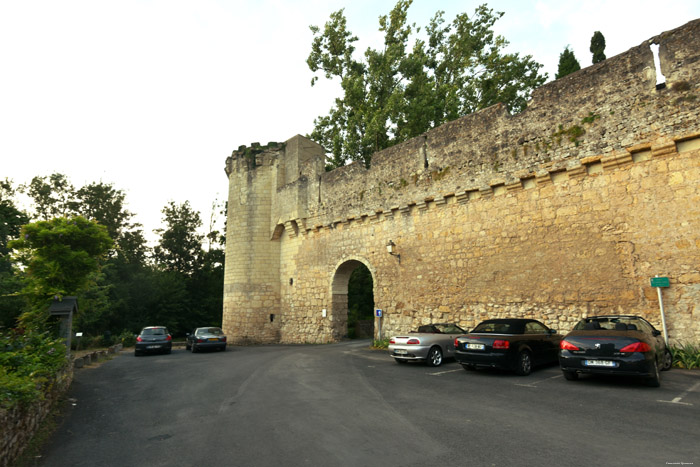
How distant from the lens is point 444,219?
45.2 ft

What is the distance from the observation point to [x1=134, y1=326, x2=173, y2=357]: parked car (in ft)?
54.6

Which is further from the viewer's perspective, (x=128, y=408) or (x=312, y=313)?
(x=312, y=313)

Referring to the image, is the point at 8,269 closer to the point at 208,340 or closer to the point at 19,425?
the point at 208,340

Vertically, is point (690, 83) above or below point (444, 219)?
above

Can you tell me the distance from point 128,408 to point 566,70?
25.5 m

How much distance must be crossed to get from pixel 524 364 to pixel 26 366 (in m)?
9.09

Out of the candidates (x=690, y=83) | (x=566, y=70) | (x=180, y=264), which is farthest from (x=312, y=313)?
(x=180, y=264)

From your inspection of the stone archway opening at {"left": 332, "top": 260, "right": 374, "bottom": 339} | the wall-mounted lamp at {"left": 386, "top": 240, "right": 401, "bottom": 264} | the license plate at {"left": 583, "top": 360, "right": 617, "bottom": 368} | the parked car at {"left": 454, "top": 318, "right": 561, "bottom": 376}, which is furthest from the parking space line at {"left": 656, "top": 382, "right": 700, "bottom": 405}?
the stone archway opening at {"left": 332, "top": 260, "right": 374, "bottom": 339}

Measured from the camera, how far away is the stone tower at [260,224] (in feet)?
66.7

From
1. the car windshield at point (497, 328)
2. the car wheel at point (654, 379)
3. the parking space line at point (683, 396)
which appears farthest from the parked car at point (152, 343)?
the parking space line at point (683, 396)

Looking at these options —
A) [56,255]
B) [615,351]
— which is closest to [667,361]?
A: [615,351]

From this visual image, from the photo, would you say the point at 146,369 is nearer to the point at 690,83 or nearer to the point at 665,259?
the point at 665,259

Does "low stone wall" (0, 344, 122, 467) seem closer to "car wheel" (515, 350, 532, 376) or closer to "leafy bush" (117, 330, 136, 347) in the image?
"car wheel" (515, 350, 532, 376)

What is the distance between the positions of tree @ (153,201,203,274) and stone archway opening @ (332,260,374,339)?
17.9 metres
